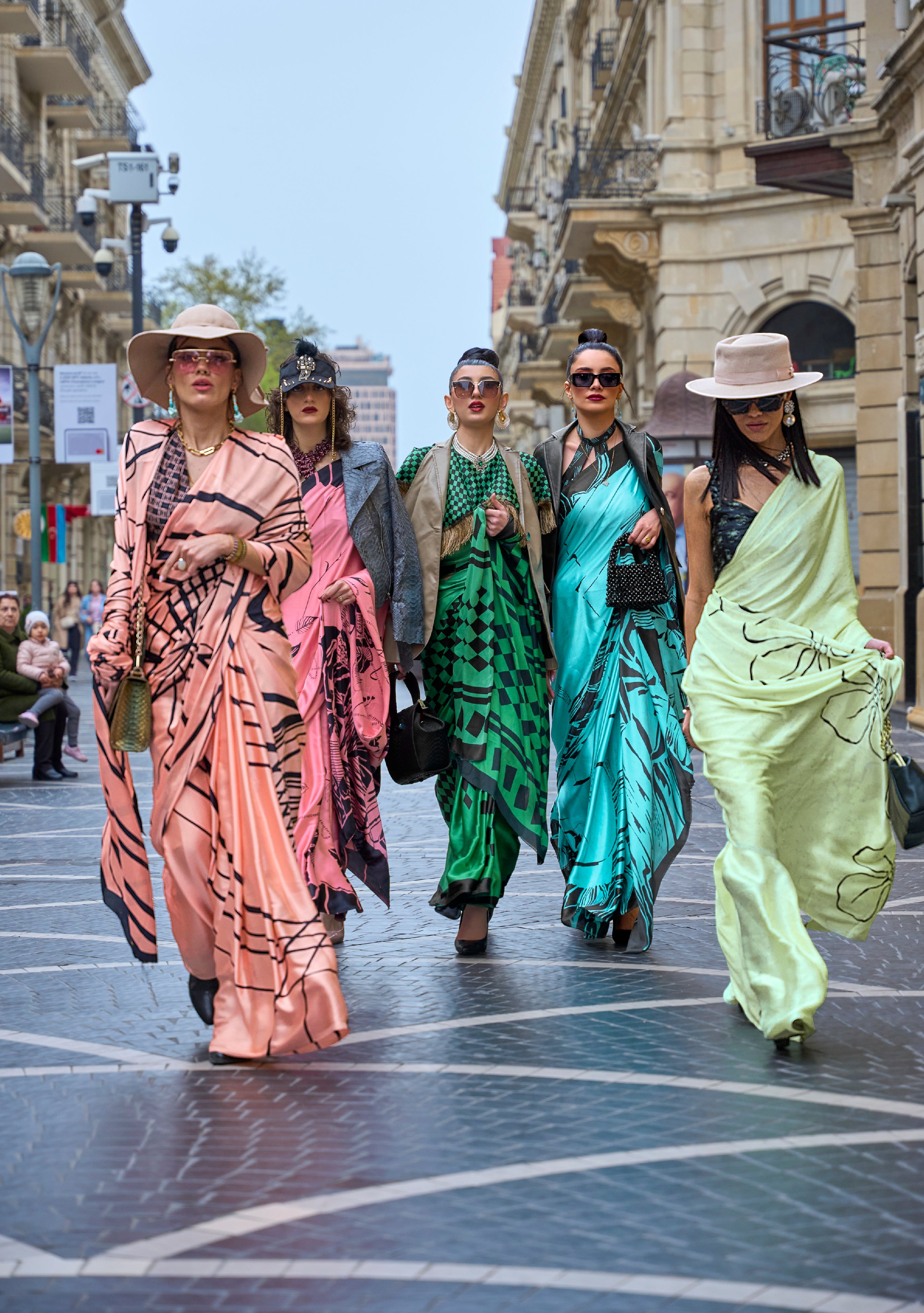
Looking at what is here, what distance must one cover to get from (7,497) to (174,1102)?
3957 cm

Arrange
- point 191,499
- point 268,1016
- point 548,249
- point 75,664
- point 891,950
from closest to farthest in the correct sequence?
point 268,1016 < point 191,499 < point 891,950 < point 75,664 < point 548,249

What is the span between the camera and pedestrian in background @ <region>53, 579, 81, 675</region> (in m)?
34.9

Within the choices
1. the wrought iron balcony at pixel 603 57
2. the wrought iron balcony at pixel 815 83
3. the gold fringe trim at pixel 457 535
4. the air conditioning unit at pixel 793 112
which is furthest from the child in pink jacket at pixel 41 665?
the wrought iron balcony at pixel 603 57

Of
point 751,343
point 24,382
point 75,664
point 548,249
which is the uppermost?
point 548,249

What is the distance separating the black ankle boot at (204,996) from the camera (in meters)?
5.81

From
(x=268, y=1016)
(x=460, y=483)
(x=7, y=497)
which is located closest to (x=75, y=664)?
(x=7, y=497)

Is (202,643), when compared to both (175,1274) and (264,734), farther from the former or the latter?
A: (175,1274)

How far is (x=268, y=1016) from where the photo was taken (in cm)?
547

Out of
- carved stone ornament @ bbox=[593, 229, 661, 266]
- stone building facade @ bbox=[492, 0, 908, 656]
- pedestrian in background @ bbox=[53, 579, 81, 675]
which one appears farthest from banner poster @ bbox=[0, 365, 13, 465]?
pedestrian in background @ bbox=[53, 579, 81, 675]

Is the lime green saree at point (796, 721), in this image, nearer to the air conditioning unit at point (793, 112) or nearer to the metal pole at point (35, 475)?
the metal pole at point (35, 475)

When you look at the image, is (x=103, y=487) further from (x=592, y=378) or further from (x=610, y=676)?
(x=610, y=676)

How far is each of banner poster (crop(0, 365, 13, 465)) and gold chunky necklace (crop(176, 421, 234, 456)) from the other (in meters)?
16.9

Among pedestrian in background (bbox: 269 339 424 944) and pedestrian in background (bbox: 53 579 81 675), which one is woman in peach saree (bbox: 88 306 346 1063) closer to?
pedestrian in background (bbox: 269 339 424 944)

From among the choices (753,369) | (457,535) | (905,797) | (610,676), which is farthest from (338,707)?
(905,797)
